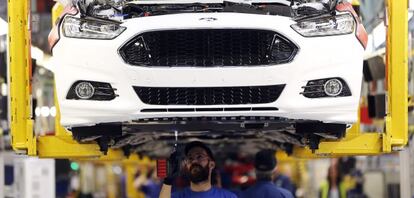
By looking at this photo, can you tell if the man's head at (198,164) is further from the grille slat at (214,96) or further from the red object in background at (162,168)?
the grille slat at (214,96)

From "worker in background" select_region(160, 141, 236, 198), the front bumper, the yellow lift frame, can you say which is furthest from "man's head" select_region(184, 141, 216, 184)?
the yellow lift frame

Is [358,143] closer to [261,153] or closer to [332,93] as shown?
[332,93]

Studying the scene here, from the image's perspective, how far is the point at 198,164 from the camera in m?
6.43

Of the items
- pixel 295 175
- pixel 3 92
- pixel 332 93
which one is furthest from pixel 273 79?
pixel 295 175

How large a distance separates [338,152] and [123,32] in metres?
1.83

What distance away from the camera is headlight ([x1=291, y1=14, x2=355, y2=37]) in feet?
19.7

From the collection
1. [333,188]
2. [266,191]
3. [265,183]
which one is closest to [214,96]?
[266,191]

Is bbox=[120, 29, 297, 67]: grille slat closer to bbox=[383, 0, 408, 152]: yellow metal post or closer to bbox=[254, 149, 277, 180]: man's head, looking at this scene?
bbox=[383, 0, 408, 152]: yellow metal post

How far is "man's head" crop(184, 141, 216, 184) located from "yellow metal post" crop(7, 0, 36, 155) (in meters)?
1.00

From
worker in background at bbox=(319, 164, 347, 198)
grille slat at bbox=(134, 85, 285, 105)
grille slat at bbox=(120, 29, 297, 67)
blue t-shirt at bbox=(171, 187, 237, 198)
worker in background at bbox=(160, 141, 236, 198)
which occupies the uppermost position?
grille slat at bbox=(120, 29, 297, 67)

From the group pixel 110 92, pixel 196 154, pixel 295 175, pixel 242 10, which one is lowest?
pixel 295 175

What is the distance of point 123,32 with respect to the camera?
5965 millimetres

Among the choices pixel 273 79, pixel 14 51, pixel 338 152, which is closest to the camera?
pixel 273 79

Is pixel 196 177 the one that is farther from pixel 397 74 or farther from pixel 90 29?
pixel 397 74
